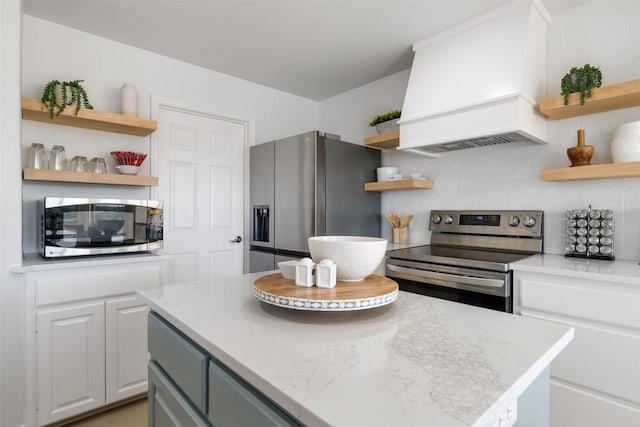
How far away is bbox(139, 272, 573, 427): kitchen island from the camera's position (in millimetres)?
500

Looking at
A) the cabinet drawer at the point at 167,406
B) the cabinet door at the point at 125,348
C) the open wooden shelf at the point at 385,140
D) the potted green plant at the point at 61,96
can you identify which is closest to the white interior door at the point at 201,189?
the potted green plant at the point at 61,96

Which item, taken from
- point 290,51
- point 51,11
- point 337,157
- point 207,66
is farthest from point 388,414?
point 207,66

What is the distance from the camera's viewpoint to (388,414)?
476 millimetres

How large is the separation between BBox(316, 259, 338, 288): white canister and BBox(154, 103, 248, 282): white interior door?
222 centimetres

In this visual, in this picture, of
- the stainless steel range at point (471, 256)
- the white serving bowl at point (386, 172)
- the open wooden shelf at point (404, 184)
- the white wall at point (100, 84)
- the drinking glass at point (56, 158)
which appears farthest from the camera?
the white serving bowl at point (386, 172)

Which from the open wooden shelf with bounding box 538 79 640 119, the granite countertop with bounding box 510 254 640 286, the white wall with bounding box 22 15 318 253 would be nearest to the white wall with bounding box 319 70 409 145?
the white wall with bounding box 22 15 318 253

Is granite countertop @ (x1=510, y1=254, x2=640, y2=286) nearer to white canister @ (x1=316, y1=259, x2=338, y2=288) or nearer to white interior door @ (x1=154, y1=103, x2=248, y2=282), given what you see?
white canister @ (x1=316, y1=259, x2=338, y2=288)

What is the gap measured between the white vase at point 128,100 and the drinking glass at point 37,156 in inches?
21.2

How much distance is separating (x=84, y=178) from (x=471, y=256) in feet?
7.90

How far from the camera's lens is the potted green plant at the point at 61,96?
2074 mm

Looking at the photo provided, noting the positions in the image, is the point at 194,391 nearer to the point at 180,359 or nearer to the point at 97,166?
the point at 180,359

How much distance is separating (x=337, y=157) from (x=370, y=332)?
6.90 ft

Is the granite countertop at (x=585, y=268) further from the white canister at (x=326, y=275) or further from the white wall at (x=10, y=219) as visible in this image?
the white wall at (x=10, y=219)

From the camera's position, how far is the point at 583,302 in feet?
5.07
